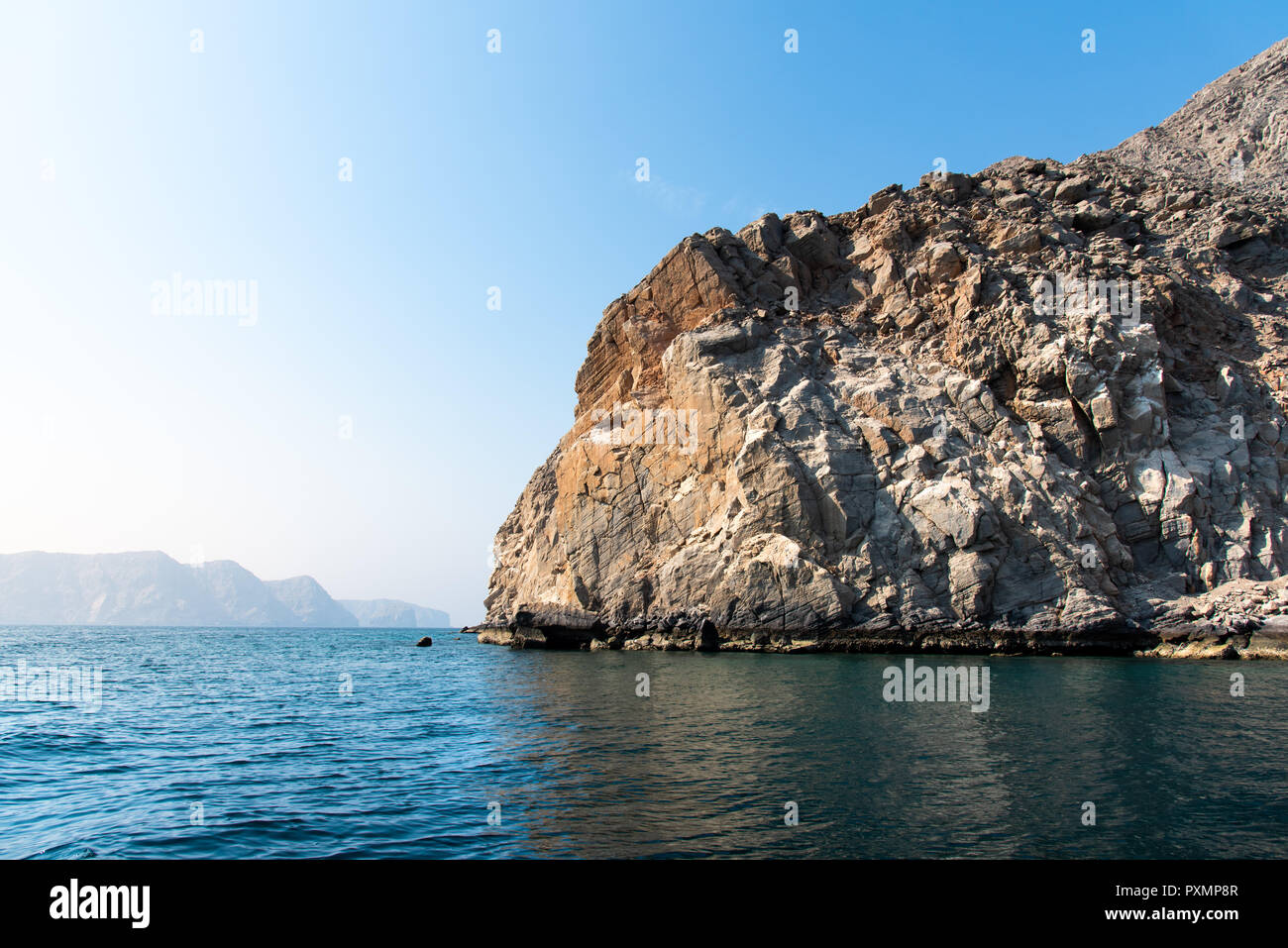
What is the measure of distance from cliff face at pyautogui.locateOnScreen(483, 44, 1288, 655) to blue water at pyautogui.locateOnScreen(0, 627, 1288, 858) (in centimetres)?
1336

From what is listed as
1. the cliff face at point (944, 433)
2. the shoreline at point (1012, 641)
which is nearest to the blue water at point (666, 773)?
the shoreline at point (1012, 641)

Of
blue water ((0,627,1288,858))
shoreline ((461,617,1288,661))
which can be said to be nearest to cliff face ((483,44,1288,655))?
shoreline ((461,617,1288,661))

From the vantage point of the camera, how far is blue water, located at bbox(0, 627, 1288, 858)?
10.4 meters

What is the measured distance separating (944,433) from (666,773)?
36499 mm

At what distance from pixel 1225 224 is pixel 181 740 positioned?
75685 mm

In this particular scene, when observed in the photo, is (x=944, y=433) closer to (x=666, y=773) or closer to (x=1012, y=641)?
(x=1012, y=641)

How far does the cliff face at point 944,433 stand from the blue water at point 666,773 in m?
13.4

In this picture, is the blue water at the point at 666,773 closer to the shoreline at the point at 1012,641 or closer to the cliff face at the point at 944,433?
the shoreline at the point at 1012,641

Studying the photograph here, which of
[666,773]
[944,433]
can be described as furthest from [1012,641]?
[666,773]

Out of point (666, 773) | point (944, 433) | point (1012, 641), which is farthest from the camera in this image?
point (944, 433)

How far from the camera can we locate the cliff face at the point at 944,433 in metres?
40.0

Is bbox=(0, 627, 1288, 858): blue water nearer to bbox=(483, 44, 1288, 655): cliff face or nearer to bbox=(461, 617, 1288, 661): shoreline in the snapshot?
bbox=(461, 617, 1288, 661): shoreline

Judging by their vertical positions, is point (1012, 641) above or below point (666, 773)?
below

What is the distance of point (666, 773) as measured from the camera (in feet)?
46.9
